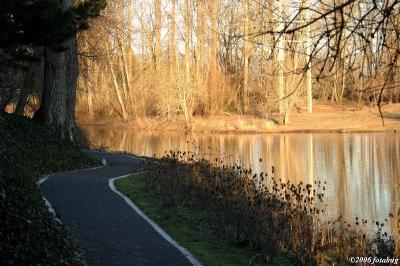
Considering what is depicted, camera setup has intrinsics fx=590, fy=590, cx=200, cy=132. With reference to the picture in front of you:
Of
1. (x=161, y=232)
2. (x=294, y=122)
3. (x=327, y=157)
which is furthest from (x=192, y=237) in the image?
(x=294, y=122)

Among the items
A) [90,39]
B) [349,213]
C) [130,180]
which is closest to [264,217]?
[349,213]

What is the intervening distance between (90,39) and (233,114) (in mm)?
25134

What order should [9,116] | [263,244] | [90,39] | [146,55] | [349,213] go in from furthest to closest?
[146,55] < [90,39] < [9,116] < [349,213] < [263,244]

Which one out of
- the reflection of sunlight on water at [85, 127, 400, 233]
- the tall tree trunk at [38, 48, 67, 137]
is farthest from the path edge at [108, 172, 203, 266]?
the tall tree trunk at [38, 48, 67, 137]

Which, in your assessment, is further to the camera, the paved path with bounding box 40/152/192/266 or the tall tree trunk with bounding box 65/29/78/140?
the tall tree trunk with bounding box 65/29/78/140

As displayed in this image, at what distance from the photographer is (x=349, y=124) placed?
48.4 meters

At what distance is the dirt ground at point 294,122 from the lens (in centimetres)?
4771

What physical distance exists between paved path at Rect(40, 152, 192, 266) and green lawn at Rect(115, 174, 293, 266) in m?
0.39

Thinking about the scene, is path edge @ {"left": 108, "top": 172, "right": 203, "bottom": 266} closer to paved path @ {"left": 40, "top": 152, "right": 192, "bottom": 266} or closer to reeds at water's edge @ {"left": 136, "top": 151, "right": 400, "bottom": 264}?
paved path @ {"left": 40, "top": 152, "right": 192, "bottom": 266}

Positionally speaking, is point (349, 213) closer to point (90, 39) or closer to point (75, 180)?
point (75, 180)

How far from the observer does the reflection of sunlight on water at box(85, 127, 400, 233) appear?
16.4 meters

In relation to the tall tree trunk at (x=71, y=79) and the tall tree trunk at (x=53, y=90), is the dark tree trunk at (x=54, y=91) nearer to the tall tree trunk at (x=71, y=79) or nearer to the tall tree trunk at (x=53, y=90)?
the tall tree trunk at (x=53, y=90)

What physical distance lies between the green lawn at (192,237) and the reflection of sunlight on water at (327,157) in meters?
4.15

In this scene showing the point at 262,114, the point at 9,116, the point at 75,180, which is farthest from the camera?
the point at 262,114
